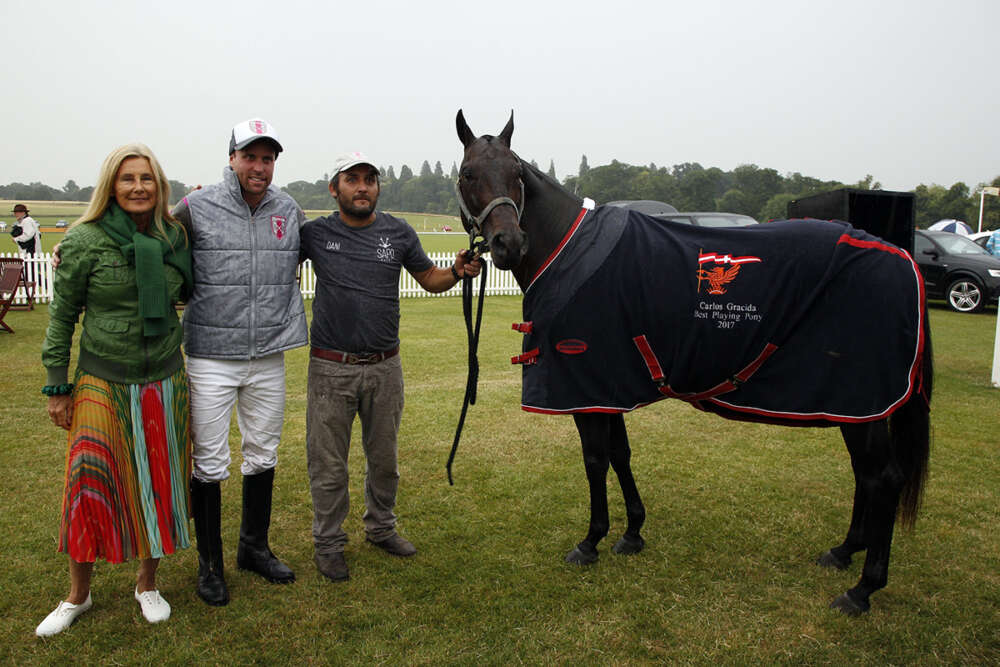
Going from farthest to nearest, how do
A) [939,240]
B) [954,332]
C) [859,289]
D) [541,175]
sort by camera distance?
[939,240]
[954,332]
[541,175]
[859,289]

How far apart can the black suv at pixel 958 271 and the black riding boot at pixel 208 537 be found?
16235mm

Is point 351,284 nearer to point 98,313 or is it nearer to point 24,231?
point 98,313

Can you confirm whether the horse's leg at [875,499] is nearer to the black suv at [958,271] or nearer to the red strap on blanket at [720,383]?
the red strap on blanket at [720,383]

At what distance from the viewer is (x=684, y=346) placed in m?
3.09

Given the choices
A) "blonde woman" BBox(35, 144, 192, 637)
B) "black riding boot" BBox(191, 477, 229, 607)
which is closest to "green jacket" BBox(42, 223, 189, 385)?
"blonde woman" BBox(35, 144, 192, 637)

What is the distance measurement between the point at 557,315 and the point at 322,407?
1252mm

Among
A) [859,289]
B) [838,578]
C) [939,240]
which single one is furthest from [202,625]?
[939,240]

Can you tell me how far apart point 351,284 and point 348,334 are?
0.81 ft

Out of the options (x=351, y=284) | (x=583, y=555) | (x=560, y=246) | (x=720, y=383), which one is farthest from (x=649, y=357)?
(x=351, y=284)

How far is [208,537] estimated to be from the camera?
305cm

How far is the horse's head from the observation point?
290cm

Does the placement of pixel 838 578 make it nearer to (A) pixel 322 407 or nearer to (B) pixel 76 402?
(A) pixel 322 407

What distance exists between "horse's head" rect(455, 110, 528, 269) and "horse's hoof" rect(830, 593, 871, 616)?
86.7 inches

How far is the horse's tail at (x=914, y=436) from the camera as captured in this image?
3.16 meters
